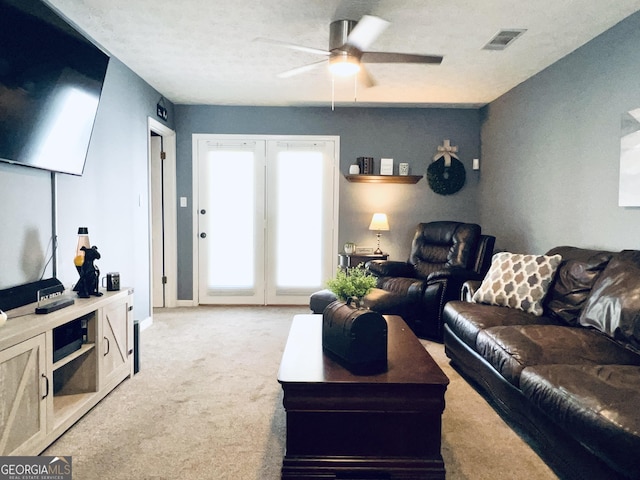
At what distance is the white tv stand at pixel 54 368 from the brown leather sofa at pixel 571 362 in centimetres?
223

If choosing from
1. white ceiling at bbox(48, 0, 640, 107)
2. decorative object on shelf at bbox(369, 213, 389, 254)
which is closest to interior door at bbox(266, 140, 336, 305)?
decorative object on shelf at bbox(369, 213, 389, 254)

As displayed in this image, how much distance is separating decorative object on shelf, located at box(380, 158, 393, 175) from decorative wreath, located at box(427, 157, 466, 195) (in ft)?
1.63

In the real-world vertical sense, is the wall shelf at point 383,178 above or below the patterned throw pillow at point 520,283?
above

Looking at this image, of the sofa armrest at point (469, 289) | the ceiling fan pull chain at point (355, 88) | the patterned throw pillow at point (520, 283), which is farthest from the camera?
the ceiling fan pull chain at point (355, 88)

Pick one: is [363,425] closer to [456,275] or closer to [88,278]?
[88,278]

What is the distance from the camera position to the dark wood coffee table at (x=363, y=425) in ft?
5.41

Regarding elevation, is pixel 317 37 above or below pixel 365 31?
above

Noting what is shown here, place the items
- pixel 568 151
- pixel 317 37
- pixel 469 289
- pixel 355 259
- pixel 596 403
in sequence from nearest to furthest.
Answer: pixel 596 403, pixel 317 37, pixel 469 289, pixel 568 151, pixel 355 259

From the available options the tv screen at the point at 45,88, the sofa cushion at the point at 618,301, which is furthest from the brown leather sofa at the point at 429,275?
the tv screen at the point at 45,88

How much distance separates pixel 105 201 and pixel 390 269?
8.99ft

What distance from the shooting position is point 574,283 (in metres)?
2.59

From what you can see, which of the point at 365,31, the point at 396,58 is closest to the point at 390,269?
the point at 396,58

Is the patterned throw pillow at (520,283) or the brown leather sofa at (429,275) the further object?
the brown leather sofa at (429,275)

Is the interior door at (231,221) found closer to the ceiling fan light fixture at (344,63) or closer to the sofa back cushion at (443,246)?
the sofa back cushion at (443,246)
